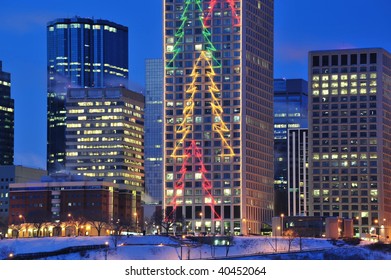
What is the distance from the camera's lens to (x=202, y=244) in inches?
6924

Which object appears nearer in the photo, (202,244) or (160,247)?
(160,247)

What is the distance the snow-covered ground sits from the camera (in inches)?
5679

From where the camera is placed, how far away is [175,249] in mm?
161125

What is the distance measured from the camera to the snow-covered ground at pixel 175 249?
144 metres

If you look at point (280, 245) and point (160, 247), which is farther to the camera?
point (280, 245)
